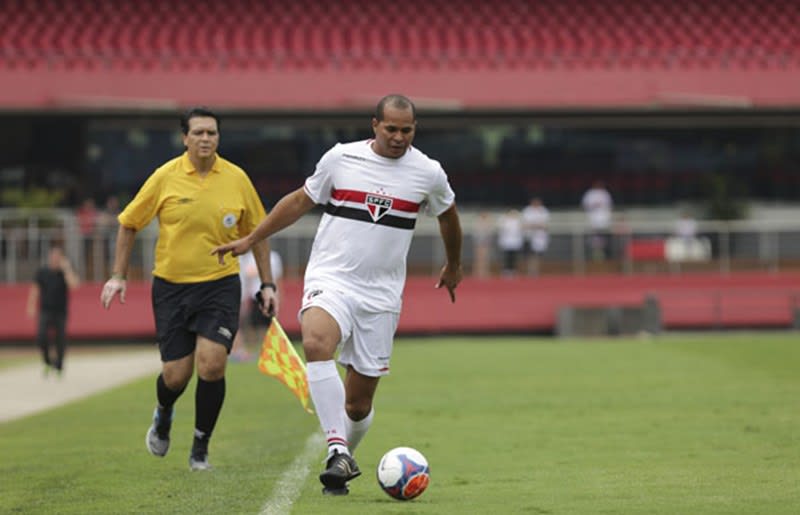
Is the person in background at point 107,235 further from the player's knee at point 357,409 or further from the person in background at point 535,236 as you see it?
the player's knee at point 357,409

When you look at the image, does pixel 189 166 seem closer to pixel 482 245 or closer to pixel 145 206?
pixel 145 206

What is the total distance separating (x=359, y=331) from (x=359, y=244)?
47 cm

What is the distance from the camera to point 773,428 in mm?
11875

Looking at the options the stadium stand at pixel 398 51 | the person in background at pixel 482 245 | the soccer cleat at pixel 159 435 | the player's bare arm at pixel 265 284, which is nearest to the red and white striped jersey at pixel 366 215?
the player's bare arm at pixel 265 284

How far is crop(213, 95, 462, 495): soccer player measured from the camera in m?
8.09

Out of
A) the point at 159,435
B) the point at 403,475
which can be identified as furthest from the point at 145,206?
the point at 403,475

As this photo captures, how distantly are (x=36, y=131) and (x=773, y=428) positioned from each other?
2297cm

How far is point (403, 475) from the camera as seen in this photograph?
7.71m

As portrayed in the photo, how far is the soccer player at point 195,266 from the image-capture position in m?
9.46

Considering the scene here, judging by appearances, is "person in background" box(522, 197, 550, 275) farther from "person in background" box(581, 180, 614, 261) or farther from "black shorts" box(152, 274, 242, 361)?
"black shorts" box(152, 274, 242, 361)

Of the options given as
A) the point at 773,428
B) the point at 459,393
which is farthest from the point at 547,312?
the point at 773,428

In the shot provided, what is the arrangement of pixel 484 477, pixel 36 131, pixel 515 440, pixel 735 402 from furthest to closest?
pixel 36 131 → pixel 735 402 → pixel 515 440 → pixel 484 477

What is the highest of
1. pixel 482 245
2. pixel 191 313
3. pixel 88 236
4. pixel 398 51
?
pixel 398 51

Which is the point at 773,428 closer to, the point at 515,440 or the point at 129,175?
the point at 515,440
